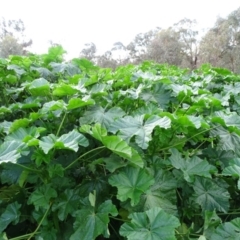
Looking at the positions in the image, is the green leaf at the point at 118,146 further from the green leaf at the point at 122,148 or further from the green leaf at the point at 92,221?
the green leaf at the point at 92,221

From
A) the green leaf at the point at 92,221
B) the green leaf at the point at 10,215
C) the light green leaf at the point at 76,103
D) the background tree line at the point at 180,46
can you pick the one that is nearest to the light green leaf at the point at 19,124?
the light green leaf at the point at 76,103

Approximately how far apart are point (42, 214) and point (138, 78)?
0.85 metres

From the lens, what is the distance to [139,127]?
0.98 m

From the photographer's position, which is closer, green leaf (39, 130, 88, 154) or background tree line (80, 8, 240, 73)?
green leaf (39, 130, 88, 154)

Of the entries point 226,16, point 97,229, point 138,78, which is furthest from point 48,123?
point 226,16

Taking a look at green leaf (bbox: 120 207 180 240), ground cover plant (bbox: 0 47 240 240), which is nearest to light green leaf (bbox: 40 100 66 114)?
ground cover plant (bbox: 0 47 240 240)

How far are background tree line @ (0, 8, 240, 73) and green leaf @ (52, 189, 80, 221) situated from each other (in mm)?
14230

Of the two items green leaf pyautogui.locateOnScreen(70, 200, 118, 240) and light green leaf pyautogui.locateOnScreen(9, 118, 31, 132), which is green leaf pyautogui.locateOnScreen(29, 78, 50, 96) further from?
green leaf pyautogui.locateOnScreen(70, 200, 118, 240)

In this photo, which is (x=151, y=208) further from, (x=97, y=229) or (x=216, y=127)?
(x=216, y=127)

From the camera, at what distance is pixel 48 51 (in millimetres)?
1907

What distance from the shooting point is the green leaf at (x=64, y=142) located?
32.5 inches

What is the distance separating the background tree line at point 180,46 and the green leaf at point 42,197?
14267 mm

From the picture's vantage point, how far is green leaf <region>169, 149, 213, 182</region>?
3.24ft

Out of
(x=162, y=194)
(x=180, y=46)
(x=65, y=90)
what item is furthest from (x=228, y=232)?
(x=180, y=46)
